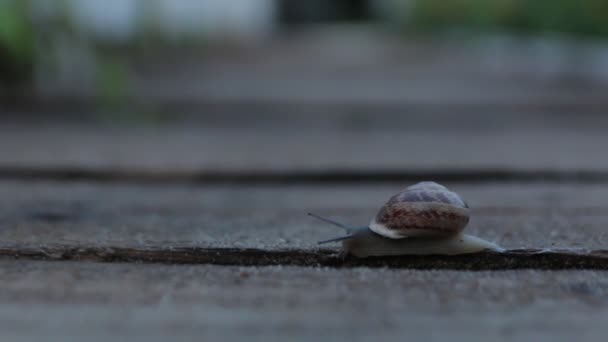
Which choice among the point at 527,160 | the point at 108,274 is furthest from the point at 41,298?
the point at 527,160

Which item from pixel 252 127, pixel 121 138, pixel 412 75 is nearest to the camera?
pixel 121 138

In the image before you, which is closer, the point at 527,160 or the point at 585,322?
the point at 585,322

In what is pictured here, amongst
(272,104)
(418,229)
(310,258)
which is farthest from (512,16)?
(310,258)

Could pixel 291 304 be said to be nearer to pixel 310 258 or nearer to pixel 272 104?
pixel 310 258

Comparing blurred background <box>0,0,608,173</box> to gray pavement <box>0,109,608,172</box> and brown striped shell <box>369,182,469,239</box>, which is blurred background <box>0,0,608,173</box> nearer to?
→ gray pavement <box>0,109,608,172</box>

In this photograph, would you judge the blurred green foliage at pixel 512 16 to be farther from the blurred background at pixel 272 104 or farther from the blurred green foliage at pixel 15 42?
the blurred green foliage at pixel 15 42

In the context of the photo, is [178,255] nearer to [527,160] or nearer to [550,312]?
[550,312]

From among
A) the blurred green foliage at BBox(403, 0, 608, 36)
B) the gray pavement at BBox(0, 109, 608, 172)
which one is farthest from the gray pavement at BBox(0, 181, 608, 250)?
the blurred green foliage at BBox(403, 0, 608, 36)

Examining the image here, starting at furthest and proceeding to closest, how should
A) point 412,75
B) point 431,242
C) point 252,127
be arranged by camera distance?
point 412,75, point 252,127, point 431,242
